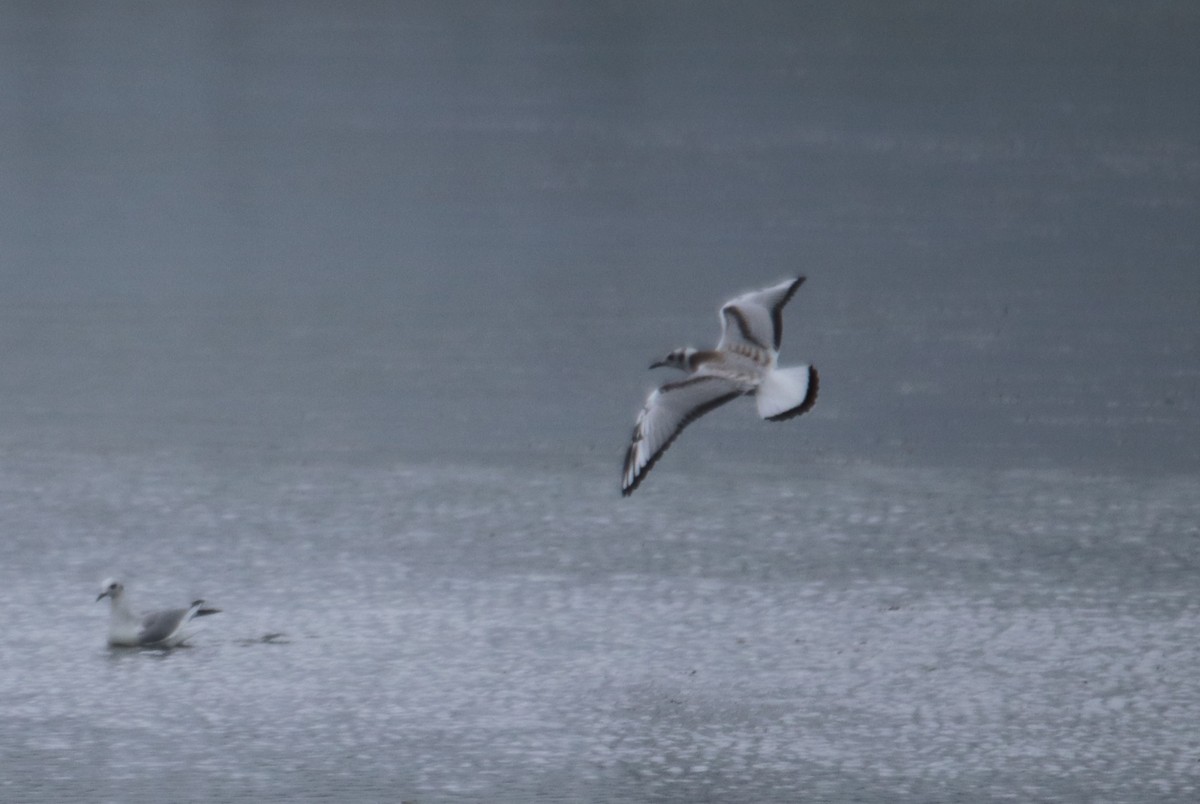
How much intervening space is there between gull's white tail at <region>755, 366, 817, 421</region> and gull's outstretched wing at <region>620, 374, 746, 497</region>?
92mm

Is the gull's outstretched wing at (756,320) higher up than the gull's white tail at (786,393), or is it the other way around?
the gull's outstretched wing at (756,320)

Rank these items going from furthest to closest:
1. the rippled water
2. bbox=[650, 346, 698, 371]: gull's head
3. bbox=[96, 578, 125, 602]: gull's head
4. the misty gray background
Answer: bbox=[650, 346, 698, 371]: gull's head, bbox=[96, 578, 125, 602]: gull's head, the misty gray background, the rippled water

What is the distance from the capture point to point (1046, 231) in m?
12.8

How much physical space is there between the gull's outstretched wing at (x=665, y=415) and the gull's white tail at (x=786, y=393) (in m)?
0.09

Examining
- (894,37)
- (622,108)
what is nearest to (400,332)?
(622,108)

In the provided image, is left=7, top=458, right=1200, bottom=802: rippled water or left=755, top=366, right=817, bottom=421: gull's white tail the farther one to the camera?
left=755, top=366, right=817, bottom=421: gull's white tail

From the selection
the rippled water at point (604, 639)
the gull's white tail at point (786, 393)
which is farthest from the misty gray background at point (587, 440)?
the gull's white tail at point (786, 393)

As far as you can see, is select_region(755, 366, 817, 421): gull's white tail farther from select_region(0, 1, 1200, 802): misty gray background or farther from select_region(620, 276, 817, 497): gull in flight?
select_region(0, 1, 1200, 802): misty gray background

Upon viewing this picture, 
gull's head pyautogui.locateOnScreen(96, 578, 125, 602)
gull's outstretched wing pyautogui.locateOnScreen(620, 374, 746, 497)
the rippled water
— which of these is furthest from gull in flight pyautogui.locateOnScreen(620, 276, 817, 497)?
gull's head pyautogui.locateOnScreen(96, 578, 125, 602)

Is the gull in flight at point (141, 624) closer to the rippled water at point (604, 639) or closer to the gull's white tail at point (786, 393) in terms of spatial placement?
the rippled water at point (604, 639)

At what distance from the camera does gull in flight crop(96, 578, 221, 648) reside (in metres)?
6.29

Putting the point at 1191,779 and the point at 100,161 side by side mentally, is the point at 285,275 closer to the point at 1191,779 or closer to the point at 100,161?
the point at 100,161

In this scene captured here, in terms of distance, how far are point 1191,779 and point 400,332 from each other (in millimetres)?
5757

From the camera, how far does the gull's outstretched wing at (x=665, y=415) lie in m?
6.64
